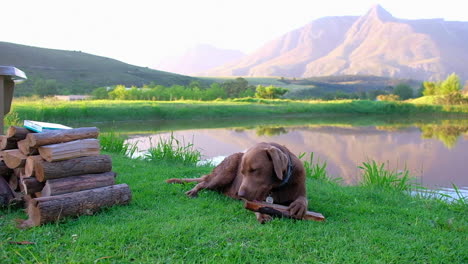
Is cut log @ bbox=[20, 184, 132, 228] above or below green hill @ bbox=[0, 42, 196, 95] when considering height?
below

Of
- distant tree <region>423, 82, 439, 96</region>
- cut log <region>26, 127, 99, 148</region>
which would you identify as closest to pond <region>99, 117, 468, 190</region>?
cut log <region>26, 127, 99, 148</region>

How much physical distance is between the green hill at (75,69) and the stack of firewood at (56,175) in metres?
40.6

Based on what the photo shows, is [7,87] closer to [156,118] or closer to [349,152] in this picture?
[349,152]

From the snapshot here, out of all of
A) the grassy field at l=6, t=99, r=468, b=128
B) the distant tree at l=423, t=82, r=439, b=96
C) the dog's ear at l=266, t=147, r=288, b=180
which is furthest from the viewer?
the distant tree at l=423, t=82, r=439, b=96

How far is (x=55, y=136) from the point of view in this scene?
162 inches

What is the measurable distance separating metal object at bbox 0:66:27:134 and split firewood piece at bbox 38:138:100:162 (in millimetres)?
Result: 1754

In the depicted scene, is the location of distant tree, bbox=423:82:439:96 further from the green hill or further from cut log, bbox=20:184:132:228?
cut log, bbox=20:184:132:228

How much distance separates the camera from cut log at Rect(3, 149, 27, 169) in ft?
14.0

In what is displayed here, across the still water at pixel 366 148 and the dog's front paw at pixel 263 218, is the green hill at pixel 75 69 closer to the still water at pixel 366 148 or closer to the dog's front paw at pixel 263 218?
the still water at pixel 366 148

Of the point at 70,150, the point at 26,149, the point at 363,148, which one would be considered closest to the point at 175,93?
the point at 363,148

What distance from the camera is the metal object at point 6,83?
5.20m

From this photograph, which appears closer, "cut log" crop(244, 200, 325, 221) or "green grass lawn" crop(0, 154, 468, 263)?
"green grass lawn" crop(0, 154, 468, 263)

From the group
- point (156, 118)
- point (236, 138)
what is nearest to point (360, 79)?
point (156, 118)

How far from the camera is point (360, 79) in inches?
3162
